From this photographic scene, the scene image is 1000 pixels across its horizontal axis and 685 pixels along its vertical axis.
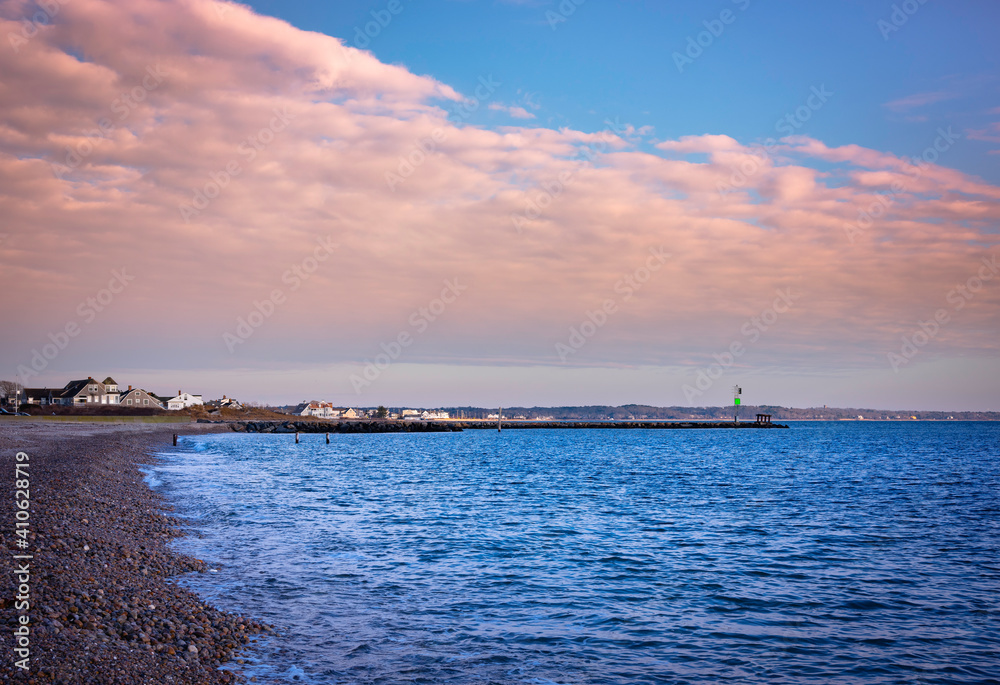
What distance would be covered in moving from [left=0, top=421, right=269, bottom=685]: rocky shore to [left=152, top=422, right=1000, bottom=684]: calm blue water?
107 centimetres

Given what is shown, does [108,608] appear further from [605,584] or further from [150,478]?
[150,478]

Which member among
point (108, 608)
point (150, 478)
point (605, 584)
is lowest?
point (150, 478)

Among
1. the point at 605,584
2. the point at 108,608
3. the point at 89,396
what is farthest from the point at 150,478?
the point at 89,396

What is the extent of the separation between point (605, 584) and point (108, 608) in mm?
12373

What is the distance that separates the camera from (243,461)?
222 ft

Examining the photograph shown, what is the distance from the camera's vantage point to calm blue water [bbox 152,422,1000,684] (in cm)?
1284

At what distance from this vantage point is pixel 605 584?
750 inches

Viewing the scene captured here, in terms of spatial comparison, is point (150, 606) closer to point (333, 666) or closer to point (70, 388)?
point (333, 666)

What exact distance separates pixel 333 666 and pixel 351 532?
49.2ft

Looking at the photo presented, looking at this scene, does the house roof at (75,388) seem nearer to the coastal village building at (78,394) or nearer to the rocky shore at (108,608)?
the coastal village building at (78,394)

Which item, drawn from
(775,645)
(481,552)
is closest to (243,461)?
(481,552)

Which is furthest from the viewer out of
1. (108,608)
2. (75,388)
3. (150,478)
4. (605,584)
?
(75,388)

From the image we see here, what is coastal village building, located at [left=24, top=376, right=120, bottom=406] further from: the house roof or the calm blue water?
the calm blue water

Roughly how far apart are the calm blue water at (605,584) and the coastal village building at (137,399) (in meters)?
155
